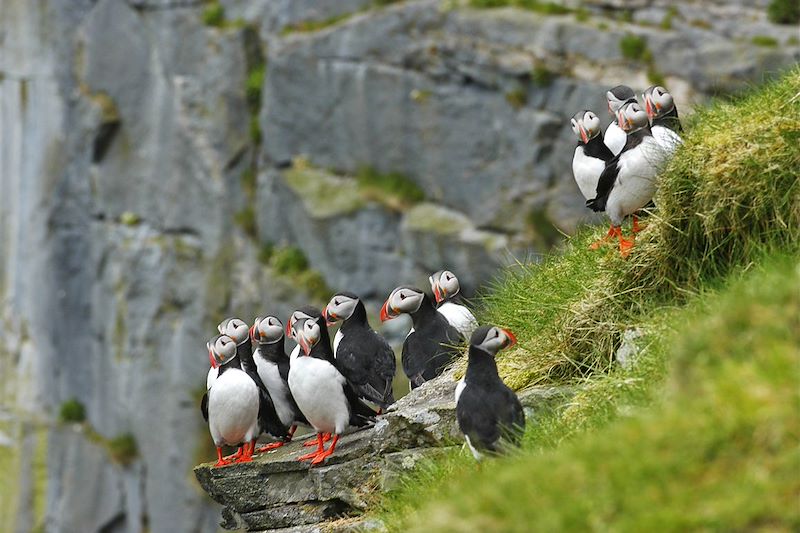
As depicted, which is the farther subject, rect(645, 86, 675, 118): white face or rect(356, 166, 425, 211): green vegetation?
rect(356, 166, 425, 211): green vegetation

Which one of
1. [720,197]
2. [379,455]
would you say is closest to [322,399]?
[379,455]

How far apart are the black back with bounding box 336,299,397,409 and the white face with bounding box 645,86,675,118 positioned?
204 centimetres

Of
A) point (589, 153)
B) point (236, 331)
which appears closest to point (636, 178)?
point (589, 153)

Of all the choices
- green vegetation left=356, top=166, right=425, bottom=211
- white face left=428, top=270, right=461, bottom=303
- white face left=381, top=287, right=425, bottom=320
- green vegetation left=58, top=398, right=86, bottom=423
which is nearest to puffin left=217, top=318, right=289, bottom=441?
white face left=381, top=287, right=425, bottom=320

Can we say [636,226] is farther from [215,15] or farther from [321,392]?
[215,15]

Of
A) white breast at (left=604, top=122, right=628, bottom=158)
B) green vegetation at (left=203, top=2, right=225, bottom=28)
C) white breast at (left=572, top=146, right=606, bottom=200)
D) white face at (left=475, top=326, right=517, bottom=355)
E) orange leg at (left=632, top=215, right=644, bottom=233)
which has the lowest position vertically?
green vegetation at (left=203, top=2, right=225, bottom=28)

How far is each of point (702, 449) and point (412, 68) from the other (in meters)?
15.7

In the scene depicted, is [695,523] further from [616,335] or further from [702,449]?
[616,335]

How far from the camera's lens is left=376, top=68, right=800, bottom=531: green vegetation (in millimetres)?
3158

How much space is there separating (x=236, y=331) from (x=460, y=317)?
54.9 inches

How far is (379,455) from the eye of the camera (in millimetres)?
6223

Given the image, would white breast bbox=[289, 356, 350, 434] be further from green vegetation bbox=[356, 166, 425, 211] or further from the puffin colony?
green vegetation bbox=[356, 166, 425, 211]

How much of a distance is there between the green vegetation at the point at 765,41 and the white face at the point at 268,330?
987 centimetres

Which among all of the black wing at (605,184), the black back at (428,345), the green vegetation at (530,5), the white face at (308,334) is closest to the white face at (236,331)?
the white face at (308,334)
